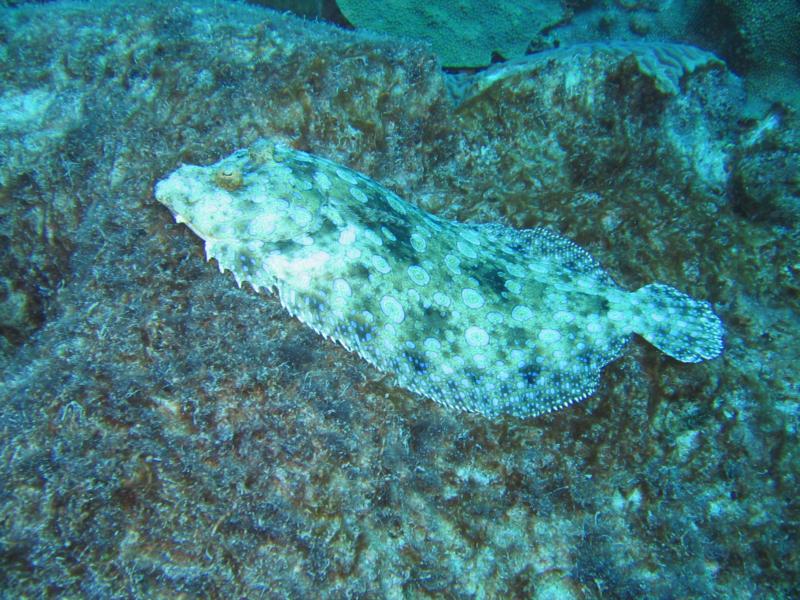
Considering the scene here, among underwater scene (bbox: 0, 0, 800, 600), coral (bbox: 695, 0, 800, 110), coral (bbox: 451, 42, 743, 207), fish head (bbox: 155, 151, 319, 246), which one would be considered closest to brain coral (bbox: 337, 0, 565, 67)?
coral (bbox: 451, 42, 743, 207)

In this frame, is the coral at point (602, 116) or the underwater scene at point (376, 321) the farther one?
the coral at point (602, 116)

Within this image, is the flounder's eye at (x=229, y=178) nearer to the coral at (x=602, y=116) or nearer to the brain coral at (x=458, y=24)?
the coral at (x=602, y=116)

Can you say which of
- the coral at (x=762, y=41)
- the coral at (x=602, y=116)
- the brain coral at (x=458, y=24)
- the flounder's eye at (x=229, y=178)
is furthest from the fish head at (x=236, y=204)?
the coral at (x=762, y=41)

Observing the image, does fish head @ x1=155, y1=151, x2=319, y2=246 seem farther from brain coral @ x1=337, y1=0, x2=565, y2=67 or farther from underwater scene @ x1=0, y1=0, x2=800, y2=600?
brain coral @ x1=337, y1=0, x2=565, y2=67

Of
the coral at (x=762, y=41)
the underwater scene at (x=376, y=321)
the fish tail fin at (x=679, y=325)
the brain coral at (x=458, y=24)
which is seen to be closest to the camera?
the underwater scene at (x=376, y=321)

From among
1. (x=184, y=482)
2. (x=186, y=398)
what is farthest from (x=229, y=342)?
(x=184, y=482)

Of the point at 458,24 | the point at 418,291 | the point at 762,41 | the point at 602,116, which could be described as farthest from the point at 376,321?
the point at 762,41

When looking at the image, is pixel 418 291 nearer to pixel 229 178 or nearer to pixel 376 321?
pixel 376 321
